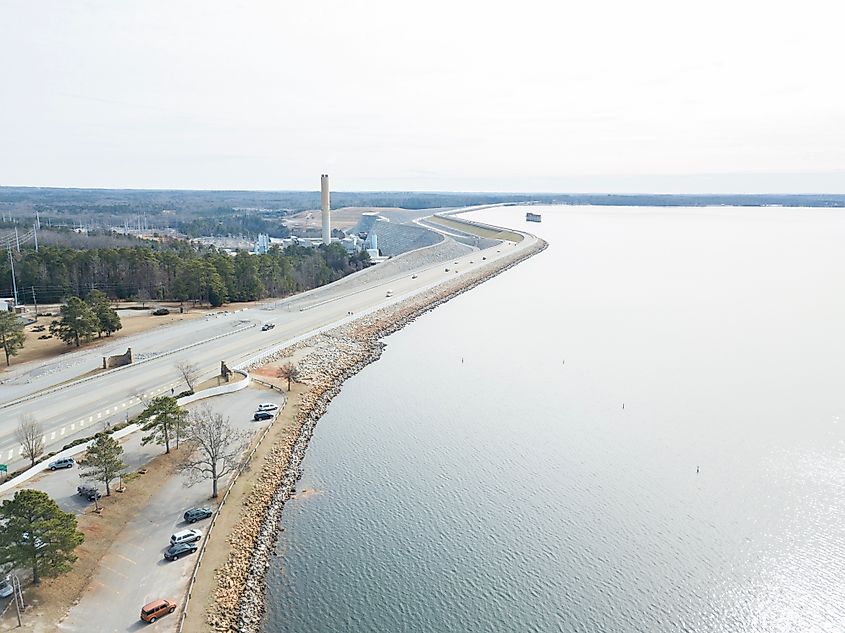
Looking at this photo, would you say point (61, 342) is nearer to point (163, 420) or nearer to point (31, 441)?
point (31, 441)

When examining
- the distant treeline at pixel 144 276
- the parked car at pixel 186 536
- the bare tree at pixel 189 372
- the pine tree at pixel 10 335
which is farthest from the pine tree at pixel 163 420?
the distant treeline at pixel 144 276

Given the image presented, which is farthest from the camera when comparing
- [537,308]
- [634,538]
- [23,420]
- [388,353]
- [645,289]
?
[645,289]

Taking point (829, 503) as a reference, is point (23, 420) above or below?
above

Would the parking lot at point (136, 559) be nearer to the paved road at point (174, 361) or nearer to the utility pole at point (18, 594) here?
the utility pole at point (18, 594)

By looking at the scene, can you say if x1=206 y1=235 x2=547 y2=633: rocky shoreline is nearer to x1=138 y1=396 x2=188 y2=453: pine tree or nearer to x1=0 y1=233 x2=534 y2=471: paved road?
x1=0 y1=233 x2=534 y2=471: paved road

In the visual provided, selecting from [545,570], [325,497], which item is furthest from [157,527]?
[545,570]

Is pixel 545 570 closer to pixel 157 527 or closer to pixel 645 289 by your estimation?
pixel 157 527

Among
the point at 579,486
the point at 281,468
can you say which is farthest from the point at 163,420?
the point at 579,486
